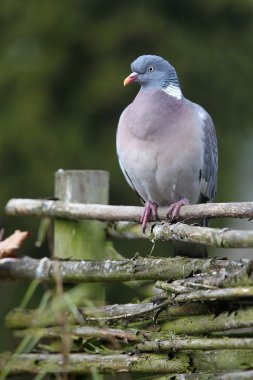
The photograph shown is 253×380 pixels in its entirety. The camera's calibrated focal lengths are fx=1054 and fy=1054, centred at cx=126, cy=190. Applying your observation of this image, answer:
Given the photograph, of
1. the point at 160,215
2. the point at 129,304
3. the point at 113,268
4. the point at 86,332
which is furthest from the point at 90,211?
the point at 129,304

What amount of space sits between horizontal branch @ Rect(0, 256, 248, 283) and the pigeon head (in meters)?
1.05

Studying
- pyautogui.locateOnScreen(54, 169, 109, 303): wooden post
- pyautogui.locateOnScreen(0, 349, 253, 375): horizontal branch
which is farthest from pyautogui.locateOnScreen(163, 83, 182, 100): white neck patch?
pyautogui.locateOnScreen(0, 349, 253, 375): horizontal branch

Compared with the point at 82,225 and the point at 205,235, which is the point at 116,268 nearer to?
the point at 82,225

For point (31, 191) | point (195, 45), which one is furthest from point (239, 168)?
point (31, 191)

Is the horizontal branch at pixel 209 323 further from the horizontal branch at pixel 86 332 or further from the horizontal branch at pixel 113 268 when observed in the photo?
the horizontal branch at pixel 86 332

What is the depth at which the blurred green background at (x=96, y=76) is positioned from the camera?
8617mm

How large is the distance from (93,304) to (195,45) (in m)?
4.51

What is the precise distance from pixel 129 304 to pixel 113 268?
27 cm

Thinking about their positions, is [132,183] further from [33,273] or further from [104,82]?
[104,82]

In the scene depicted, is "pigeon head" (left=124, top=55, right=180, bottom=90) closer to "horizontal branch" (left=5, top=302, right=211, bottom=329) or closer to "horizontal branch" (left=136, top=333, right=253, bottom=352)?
"horizontal branch" (left=5, top=302, right=211, bottom=329)

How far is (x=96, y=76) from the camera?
29.4 feet

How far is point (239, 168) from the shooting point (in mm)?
9617

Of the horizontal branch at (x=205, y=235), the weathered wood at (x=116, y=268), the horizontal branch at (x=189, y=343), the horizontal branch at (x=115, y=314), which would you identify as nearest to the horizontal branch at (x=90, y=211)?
the horizontal branch at (x=205, y=235)

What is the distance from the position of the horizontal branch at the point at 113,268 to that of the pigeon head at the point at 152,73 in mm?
1049
